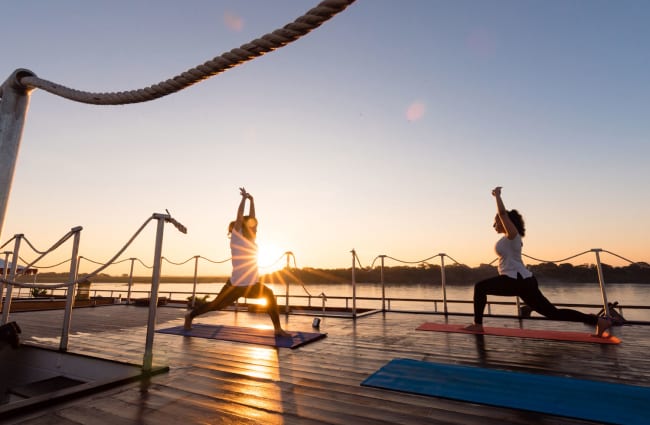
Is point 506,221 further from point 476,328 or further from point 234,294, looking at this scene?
point 234,294

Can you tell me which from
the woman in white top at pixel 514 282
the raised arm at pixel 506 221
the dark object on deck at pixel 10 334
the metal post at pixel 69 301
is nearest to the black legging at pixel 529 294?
the woman in white top at pixel 514 282

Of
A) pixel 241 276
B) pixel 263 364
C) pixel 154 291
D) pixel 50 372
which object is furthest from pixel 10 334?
pixel 263 364

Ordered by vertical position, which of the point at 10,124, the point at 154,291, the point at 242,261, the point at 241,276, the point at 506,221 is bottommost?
the point at 154,291

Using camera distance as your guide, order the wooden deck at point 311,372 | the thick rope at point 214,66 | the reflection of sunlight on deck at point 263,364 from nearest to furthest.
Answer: the thick rope at point 214,66, the wooden deck at point 311,372, the reflection of sunlight on deck at point 263,364

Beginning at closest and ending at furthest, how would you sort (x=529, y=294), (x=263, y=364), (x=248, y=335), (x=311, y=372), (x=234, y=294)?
(x=311, y=372) < (x=263, y=364) < (x=529, y=294) < (x=248, y=335) < (x=234, y=294)

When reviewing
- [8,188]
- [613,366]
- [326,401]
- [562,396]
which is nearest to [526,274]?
[613,366]

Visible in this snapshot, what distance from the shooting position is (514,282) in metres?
4.54

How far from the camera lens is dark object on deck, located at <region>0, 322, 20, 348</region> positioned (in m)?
3.72

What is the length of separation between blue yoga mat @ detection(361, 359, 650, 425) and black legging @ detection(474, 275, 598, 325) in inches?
71.5

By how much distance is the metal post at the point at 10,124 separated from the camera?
1.78m

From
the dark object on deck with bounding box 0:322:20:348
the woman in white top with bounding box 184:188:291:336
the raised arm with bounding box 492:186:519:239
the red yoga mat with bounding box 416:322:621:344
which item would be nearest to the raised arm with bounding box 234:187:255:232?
the woman in white top with bounding box 184:188:291:336

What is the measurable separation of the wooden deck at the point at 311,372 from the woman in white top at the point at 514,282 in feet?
1.37

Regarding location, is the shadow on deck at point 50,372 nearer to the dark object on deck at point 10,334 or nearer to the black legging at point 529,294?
the dark object on deck at point 10,334

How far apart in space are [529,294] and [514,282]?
9.2 inches
